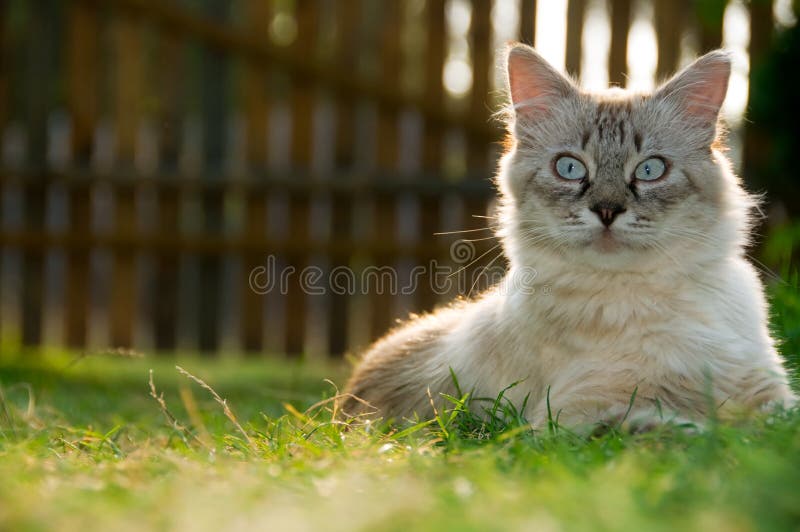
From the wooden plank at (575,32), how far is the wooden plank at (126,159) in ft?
10.2

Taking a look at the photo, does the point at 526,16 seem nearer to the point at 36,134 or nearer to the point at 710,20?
the point at 710,20

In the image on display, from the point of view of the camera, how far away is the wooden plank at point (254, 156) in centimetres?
626

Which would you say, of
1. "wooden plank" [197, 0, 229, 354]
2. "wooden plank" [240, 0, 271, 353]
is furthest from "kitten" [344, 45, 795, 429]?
"wooden plank" [197, 0, 229, 354]

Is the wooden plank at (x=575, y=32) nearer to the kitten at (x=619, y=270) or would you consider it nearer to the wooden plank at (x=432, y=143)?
the wooden plank at (x=432, y=143)

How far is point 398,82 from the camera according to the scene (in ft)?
20.4

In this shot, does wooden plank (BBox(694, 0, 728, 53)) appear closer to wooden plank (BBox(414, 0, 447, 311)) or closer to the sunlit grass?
wooden plank (BBox(414, 0, 447, 311))

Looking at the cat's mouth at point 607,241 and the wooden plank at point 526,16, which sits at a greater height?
the wooden plank at point 526,16

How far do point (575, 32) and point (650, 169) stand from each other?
12.7 ft

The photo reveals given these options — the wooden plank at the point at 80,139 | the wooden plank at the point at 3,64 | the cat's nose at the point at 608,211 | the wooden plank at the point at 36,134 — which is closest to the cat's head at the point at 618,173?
the cat's nose at the point at 608,211

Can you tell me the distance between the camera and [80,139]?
6449mm

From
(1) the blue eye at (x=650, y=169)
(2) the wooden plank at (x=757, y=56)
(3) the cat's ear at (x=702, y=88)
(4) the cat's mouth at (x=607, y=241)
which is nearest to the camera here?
(4) the cat's mouth at (x=607, y=241)

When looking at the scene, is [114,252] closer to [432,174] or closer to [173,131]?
[173,131]

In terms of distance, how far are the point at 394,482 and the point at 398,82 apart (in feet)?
16.0

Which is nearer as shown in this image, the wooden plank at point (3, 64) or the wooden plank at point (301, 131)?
the wooden plank at point (301, 131)
